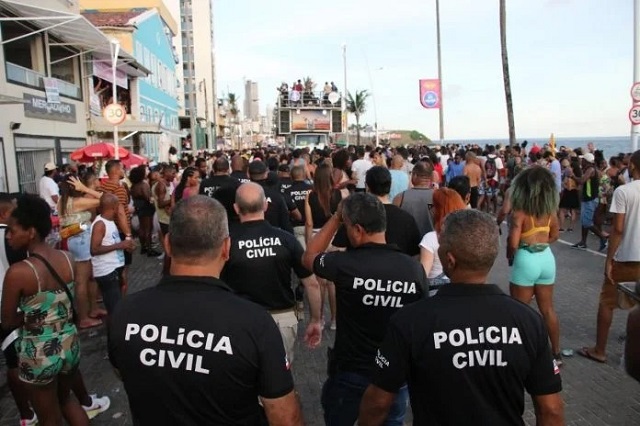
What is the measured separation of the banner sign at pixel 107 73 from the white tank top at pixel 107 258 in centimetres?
1765

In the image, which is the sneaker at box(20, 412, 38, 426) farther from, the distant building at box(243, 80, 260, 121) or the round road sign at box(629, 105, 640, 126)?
the distant building at box(243, 80, 260, 121)

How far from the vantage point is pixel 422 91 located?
2580 centimetres

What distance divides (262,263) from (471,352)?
1992mm

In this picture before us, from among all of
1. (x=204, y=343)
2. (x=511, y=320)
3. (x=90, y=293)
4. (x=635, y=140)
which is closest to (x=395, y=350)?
(x=511, y=320)

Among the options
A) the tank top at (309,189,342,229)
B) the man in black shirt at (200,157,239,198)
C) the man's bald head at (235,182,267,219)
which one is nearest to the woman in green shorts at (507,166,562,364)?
the man's bald head at (235,182,267,219)

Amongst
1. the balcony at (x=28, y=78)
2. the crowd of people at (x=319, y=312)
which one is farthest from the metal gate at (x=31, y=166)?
the crowd of people at (x=319, y=312)

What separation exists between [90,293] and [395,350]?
235 inches

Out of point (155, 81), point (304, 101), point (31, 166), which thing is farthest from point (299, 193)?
point (155, 81)

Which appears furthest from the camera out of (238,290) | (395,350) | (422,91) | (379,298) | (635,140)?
(422,91)

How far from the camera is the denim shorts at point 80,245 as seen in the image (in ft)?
20.4

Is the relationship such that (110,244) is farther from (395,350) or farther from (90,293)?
(395,350)

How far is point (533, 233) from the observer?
182 inches

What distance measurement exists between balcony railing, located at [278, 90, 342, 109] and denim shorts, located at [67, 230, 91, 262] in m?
22.1

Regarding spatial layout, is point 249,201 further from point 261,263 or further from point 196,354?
point 196,354
